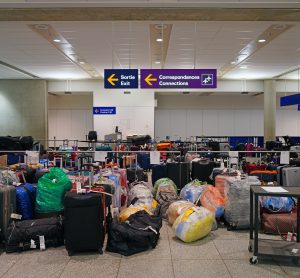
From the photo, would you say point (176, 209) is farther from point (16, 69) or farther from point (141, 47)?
point (16, 69)

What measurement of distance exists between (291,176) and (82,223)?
11.7 ft

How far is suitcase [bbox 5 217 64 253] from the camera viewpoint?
12.6 feet

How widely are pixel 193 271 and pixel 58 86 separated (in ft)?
43.5

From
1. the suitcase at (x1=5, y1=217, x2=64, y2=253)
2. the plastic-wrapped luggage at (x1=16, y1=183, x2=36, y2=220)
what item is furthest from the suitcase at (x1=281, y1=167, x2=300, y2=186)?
the plastic-wrapped luggage at (x1=16, y1=183, x2=36, y2=220)

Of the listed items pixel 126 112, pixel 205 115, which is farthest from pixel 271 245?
pixel 205 115

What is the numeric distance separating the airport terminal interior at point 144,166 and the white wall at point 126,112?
0.30 metres

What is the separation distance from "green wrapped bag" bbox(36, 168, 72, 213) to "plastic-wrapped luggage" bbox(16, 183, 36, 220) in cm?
14

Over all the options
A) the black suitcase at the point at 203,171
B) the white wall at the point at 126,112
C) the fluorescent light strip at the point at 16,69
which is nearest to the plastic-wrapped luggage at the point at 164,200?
the black suitcase at the point at 203,171

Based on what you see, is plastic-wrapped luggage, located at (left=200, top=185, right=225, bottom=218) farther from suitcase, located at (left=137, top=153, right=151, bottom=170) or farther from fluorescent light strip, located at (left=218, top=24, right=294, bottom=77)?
suitcase, located at (left=137, top=153, right=151, bottom=170)

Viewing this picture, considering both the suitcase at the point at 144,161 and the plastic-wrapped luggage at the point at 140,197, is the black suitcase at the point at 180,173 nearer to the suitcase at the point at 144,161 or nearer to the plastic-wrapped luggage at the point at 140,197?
the plastic-wrapped luggage at the point at 140,197

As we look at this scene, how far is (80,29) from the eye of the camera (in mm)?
7195

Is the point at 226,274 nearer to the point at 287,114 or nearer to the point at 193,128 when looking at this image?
the point at 193,128

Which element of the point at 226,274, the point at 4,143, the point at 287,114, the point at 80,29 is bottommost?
the point at 226,274

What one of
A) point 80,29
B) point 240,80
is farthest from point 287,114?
point 80,29
